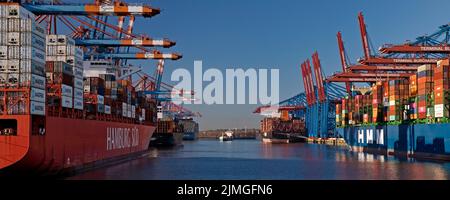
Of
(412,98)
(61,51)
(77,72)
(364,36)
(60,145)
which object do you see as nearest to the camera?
(60,145)

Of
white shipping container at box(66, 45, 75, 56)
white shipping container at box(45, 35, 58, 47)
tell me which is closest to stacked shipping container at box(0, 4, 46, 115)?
white shipping container at box(66, 45, 75, 56)

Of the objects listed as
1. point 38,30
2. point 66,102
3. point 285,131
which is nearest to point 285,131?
point 285,131

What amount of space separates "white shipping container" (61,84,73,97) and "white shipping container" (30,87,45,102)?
9.26ft

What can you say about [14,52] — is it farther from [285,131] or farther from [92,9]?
[285,131]

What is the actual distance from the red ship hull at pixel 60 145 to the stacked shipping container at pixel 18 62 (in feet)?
2.43

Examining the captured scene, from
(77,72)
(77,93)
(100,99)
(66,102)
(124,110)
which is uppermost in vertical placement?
(77,72)

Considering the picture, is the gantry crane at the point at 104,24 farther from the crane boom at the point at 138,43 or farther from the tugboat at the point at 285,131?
the tugboat at the point at 285,131

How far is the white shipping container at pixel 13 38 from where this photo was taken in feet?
93.4

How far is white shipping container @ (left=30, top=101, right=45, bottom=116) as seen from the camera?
28.5 metres

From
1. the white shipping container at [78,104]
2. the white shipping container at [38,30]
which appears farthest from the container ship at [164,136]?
the white shipping container at [38,30]

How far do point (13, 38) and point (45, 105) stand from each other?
374 centimetres

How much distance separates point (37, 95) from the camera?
2902cm
